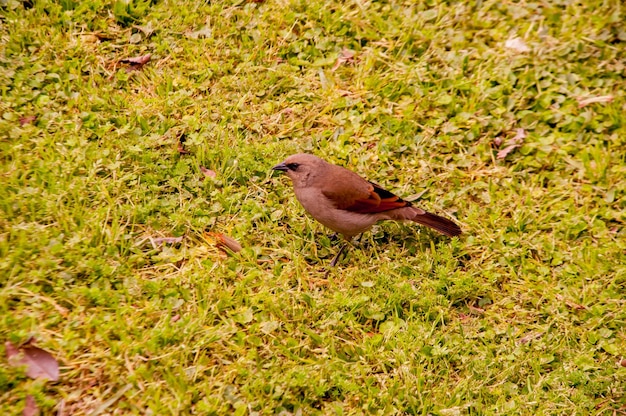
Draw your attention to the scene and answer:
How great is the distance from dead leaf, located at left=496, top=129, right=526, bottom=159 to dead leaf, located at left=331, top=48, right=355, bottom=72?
6.14 feet

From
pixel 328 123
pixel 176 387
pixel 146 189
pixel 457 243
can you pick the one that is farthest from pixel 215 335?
pixel 328 123

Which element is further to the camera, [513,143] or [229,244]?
[513,143]

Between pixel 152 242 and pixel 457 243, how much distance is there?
255cm

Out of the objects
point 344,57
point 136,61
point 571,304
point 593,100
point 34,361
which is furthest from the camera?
point 344,57

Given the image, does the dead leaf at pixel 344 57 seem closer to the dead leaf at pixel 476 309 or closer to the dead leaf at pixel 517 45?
the dead leaf at pixel 517 45

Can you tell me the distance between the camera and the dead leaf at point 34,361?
13.6ft

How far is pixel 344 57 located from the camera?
7.18 m

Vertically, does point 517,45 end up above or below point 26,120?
below

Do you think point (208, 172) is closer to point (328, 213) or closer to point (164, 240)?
point (164, 240)

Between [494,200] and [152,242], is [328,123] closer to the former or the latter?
[494,200]

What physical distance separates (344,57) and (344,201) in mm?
2377

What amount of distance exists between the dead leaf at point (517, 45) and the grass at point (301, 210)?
0.24 ft

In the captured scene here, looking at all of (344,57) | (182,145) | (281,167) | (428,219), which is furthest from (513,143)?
(182,145)

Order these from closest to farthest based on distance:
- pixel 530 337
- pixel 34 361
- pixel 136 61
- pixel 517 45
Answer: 1. pixel 34 361
2. pixel 530 337
3. pixel 136 61
4. pixel 517 45
